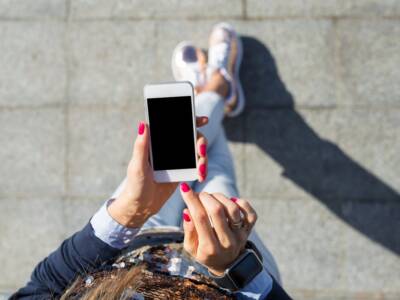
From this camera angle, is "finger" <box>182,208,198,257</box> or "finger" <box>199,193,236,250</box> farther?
"finger" <box>182,208,198,257</box>

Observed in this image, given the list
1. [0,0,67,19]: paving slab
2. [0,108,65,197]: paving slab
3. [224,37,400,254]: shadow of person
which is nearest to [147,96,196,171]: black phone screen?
[224,37,400,254]: shadow of person

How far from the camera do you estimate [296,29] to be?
277 cm

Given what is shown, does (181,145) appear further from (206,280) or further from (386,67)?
(386,67)

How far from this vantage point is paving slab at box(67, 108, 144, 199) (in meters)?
2.87

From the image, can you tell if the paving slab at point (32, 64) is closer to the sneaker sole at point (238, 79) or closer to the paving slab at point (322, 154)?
the sneaker sole at point (238, 79)

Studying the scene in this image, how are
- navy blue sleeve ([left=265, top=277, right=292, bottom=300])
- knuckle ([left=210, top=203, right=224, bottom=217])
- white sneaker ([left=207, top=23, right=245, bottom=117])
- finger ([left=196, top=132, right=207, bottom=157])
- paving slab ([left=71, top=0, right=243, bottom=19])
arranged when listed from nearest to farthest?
knuckle ([left=210, top=203, right=224, bottom=217])
navy blue sleeve ([left=265, top=277, right=292, bottom=300])
finger ([left=196, top=132, right=207, bottom=157])
white sneaker ([left=207, top=23, right=245, bottom=117])
paving slab ([left=71, top=0, right=243, bottom=19])

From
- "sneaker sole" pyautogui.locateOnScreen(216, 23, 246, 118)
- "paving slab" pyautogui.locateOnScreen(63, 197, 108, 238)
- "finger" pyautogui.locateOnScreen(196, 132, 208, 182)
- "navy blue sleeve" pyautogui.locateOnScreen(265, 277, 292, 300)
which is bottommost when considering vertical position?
"paving slab" pyautogui.locateOnScreen(63, 197, 108, 238)

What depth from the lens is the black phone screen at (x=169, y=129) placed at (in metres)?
1.58

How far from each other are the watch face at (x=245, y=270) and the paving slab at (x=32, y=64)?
197 cm

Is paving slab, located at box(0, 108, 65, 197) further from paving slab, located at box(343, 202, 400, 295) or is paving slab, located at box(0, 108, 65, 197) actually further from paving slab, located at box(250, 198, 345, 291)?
paving slab, located at box(343, 202, 400, 295)

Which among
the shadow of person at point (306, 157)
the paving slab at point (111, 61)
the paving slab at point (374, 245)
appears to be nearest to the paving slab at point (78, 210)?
the paving slab at point (111, 61)

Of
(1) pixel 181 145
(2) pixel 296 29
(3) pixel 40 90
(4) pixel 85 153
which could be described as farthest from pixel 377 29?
(3) pixel 40 90

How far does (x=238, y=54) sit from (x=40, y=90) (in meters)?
1.29

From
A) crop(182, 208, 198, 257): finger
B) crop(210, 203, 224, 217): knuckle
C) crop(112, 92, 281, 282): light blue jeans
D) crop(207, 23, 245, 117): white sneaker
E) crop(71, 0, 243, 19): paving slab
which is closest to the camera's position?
crop(210, 203, 224, 217): knuckle
